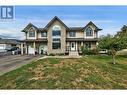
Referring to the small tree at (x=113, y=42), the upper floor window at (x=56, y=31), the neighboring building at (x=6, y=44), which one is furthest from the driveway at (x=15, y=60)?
the small tree at (x=113, y=42)

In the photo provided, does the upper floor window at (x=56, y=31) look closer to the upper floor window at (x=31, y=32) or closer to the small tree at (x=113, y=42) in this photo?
the upper floor window at (x=31, y=32)

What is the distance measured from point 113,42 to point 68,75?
647cm

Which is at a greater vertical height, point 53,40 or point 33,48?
point 53,40

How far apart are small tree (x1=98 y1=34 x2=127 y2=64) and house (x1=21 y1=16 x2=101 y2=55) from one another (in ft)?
1.84

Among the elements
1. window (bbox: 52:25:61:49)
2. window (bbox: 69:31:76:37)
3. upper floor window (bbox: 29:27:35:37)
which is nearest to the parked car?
upper floor window (bbox: 29:27:35:37)

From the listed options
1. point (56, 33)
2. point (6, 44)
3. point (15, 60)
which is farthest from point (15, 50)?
point (56, 33)

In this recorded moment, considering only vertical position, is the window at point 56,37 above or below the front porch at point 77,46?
above

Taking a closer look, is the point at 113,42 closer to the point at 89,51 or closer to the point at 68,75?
the point at 89,51

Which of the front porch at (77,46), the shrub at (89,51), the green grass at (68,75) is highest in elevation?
the front porch at (77,46)

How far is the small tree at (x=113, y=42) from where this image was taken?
1496 cm

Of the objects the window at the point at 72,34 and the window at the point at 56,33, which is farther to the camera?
the window at the point at 56,33

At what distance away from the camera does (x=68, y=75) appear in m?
9.73

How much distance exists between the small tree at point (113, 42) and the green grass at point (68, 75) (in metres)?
1.20
